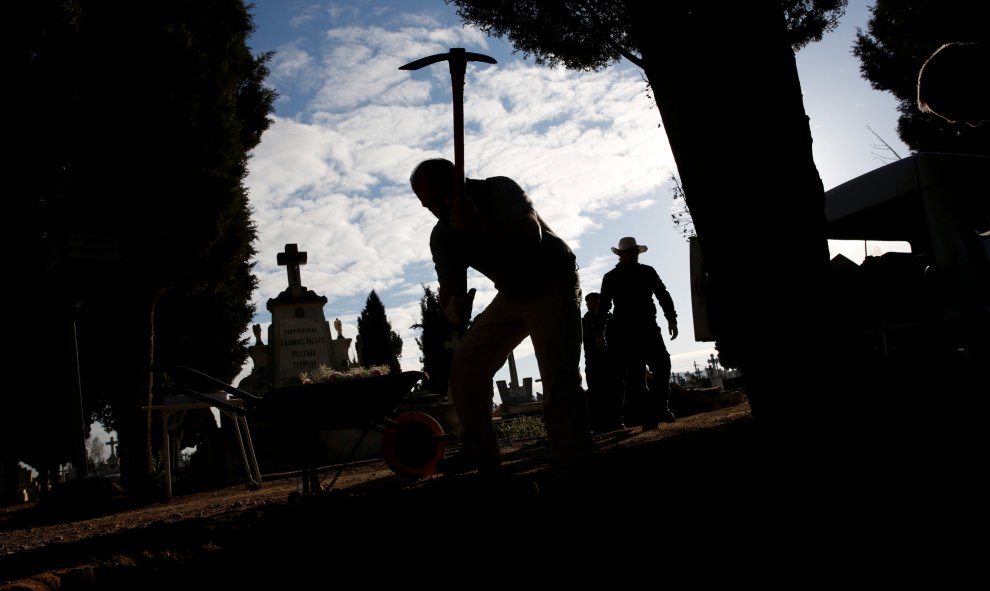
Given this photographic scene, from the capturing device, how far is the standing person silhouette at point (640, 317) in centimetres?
741

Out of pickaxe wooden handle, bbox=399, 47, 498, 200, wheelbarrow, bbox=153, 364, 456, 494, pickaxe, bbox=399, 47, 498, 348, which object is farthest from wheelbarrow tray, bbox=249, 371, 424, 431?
pickaxe wooden handle, bbox=399, 47, 498, 200

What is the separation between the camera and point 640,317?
741 cm

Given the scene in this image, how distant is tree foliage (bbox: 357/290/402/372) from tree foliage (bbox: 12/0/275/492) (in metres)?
19.0

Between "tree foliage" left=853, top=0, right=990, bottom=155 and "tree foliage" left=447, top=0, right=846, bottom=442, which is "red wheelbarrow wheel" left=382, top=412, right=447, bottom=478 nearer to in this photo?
"tree foliage" left=447, top=0, right=846, bottom=442

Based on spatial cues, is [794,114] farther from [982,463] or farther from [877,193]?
[877,193]

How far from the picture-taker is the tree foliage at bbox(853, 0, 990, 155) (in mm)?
11977

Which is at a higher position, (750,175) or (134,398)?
(750,175)

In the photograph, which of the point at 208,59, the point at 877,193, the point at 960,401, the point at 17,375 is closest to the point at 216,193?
the point at 208,59

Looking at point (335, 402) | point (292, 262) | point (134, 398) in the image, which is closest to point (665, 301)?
point (335, 402)

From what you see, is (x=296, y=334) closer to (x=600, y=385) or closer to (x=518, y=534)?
(x=600, y=385)

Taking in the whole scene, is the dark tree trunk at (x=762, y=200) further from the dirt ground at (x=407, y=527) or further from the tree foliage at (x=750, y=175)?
the dirt ground at (x=407, y=527)

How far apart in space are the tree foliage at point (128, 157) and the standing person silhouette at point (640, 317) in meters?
5.63

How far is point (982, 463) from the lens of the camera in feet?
7.88

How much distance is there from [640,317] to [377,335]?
24.1 metres
